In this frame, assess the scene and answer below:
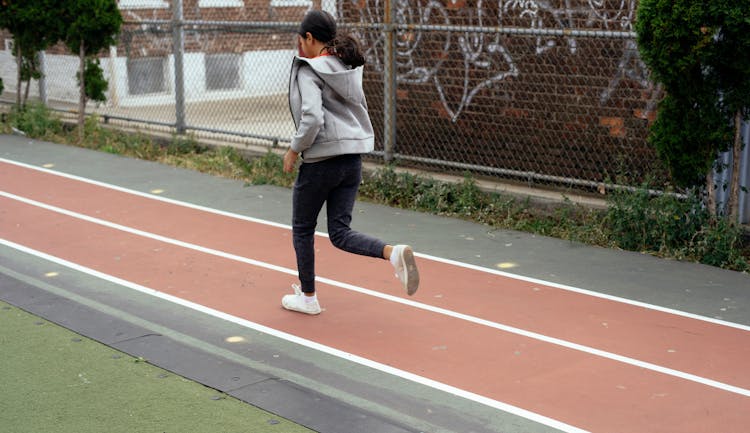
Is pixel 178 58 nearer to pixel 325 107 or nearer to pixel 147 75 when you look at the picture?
pixel 147 75

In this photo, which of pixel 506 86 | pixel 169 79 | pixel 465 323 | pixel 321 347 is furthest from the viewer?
pixel 169 79

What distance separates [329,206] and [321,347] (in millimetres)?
962

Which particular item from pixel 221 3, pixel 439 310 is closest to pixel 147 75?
pixel 221 3

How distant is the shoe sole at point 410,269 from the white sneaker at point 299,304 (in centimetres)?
72

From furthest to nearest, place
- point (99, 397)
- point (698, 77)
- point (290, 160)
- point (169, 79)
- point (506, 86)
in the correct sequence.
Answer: point (169, 79) < point (506, 86) < point (698, 77) < point (290, 160) < point (99, 397)

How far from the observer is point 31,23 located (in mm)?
13422

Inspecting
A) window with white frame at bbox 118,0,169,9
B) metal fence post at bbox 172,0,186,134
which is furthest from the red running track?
window with white frame at bbox 118,0,169,9

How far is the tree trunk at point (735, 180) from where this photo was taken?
755 centimetres

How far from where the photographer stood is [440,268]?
762 cm

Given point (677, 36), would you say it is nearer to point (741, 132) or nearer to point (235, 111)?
point (741, 132)

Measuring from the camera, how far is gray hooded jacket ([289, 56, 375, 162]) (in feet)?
19.5

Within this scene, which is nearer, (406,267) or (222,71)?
(406,267)

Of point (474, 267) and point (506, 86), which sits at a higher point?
point (506, 86)

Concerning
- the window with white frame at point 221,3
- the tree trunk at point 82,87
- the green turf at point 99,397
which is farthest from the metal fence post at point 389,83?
the window with white frame at point 221,3
